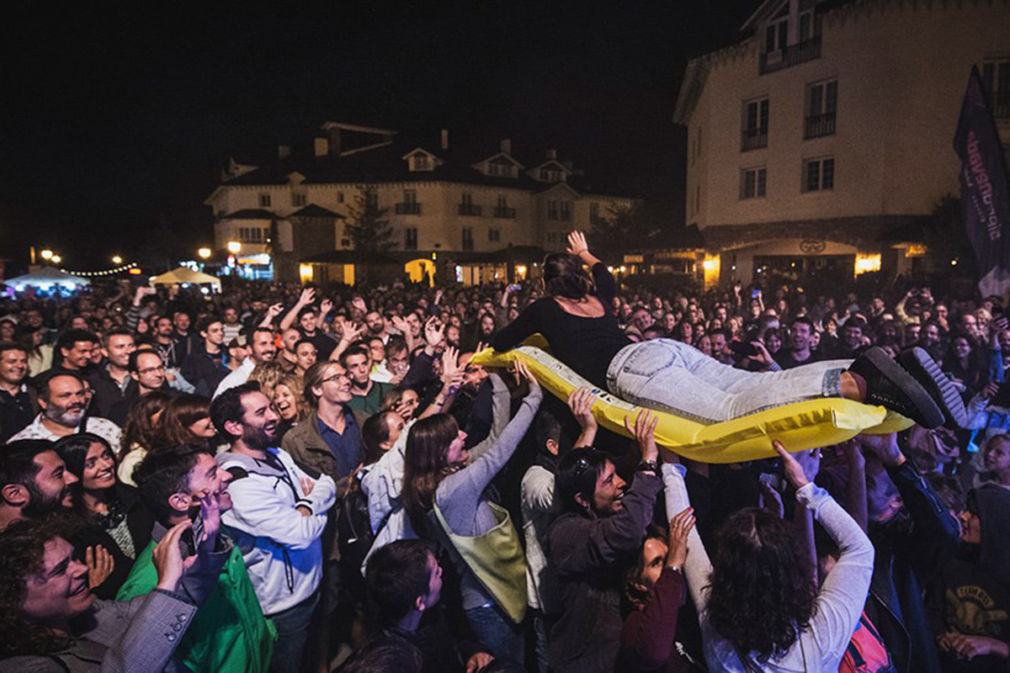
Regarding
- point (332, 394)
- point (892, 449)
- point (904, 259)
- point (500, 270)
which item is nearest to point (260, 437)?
point (332, 394)

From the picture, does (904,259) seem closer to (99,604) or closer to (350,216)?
(99,604)

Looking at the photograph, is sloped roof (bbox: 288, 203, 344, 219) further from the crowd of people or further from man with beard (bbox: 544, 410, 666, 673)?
man with beard (bbox: 544, 410, 666, 673)

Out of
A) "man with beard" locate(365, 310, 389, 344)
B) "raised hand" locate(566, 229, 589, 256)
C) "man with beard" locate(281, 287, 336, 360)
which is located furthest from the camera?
"man with beard" locate(365, 310, 389, 344)

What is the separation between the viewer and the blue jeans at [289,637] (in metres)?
3.21

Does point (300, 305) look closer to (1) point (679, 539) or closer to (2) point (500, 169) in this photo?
(1) point (679, 539)

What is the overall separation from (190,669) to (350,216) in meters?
43.2

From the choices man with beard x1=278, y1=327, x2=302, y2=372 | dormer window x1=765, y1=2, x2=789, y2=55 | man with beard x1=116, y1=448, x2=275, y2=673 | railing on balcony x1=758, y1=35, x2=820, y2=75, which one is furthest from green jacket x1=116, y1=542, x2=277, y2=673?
dormer window x1=765, y1=2, x2=789, y2=55

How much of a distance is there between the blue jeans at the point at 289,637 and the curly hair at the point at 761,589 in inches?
88.2

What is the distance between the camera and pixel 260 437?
3.38 meters

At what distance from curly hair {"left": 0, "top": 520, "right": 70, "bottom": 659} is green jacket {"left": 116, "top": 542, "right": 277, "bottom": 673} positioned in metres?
0.65

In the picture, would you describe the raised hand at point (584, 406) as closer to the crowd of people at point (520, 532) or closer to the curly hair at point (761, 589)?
the crowd of people at point (520, 532)

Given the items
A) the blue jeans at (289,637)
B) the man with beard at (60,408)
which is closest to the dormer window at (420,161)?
the man with beard at (60,408)

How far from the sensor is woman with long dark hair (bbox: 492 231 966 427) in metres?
2.30

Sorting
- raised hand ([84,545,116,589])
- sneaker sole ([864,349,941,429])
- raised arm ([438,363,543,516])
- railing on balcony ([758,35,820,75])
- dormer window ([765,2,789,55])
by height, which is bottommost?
raised hand ([84,545,116,589])
